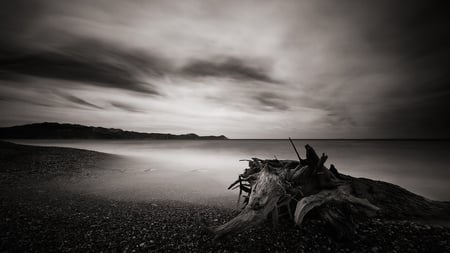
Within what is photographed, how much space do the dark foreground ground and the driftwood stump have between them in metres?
0.32

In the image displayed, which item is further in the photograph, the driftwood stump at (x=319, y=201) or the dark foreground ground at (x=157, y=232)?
the driftwood stump at (x=319, y=201)

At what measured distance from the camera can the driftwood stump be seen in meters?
3.98

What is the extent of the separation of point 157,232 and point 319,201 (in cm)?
368

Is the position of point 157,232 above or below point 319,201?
below

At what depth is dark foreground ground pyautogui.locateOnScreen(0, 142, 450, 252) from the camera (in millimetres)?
3650

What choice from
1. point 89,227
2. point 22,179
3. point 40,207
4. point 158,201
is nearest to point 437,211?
point 158,201

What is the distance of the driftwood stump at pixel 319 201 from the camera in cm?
398

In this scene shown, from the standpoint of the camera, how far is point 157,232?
4.21 metres

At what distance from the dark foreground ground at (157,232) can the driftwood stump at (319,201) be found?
0.32 m

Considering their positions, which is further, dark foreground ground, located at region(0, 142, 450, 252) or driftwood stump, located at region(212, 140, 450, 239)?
driftwood stump, located at region(212, 140, 450, 239)

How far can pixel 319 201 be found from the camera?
13.7ft

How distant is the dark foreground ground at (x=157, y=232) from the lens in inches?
144

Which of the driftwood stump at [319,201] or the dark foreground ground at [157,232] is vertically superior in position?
the driftwood stump at [319,201]

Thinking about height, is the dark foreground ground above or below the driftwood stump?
below
